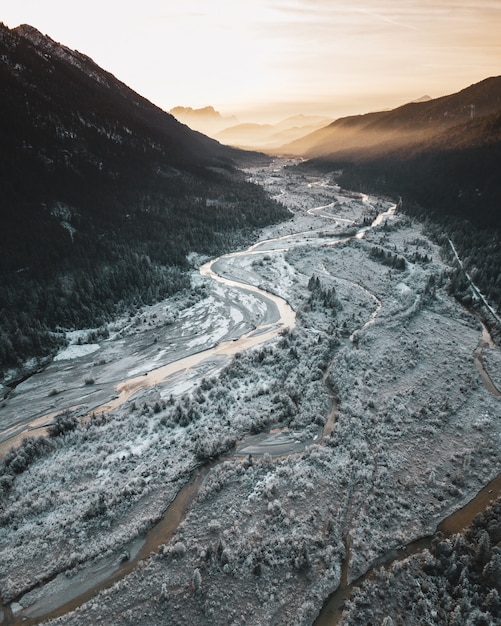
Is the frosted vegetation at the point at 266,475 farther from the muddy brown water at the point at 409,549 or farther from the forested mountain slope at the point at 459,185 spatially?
the forested mountain slope at the point at 459,185

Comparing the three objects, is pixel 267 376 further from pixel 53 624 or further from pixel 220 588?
pixel 53 624

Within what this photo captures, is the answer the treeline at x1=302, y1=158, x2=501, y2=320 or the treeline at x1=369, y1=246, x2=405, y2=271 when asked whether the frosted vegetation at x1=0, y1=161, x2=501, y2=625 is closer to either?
the treeline at x1=302, y1=158, x2=501, y2=320

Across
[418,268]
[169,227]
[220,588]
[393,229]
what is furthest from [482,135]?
[220,588]

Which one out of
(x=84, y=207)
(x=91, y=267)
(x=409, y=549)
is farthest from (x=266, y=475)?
(x=84, y=207)

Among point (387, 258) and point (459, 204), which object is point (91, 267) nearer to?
point (387, 258)

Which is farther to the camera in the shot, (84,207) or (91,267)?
(84,207)

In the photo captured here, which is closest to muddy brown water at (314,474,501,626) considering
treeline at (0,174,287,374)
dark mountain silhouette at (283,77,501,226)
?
treeline at (0,174,287,374)

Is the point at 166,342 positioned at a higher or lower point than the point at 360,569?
higher
